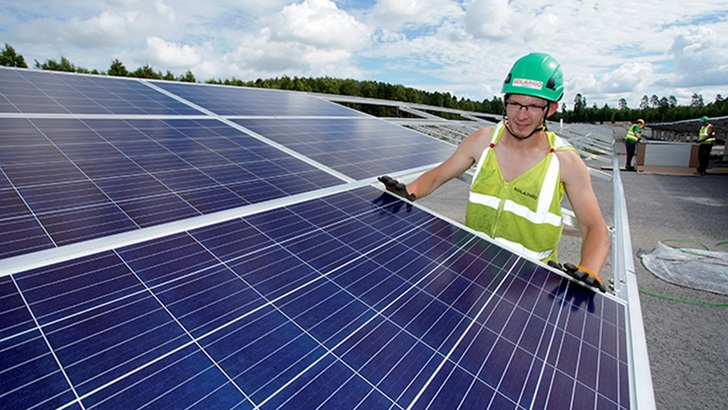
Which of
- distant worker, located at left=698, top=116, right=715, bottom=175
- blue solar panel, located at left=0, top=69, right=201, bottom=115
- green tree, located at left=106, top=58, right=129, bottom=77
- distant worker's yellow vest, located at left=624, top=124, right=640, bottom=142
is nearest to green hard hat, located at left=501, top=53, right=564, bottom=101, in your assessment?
blue solar panel, located at left=0, top=69, right=201, bottom=115

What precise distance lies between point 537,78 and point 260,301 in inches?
116

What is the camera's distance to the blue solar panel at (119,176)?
8.97 feet

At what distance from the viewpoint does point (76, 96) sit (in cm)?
663

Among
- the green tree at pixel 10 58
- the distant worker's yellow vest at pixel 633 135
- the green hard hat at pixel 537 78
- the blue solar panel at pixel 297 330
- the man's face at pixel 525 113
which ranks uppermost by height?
the green tree at pixel 10 58

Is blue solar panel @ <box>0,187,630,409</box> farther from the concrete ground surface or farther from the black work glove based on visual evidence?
the concrete ground surface

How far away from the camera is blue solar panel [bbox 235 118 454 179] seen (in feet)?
18.4

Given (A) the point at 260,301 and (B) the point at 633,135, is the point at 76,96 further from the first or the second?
(B) the point at 633,135

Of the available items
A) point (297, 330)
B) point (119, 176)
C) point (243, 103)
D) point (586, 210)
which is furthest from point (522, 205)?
point (243, 103)

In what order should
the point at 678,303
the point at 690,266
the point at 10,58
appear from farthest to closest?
the point at 10,58, the point at 690,266, the point at 678,303

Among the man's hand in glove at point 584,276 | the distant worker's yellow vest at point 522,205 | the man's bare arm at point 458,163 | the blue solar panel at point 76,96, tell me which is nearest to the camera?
the man's hand in glove at point 584,276

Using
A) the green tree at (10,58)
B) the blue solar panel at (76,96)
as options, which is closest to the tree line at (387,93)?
the green tree at (10,58)

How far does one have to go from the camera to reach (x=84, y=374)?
61.6 inches

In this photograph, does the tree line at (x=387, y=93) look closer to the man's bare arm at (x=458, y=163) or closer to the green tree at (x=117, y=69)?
the green tree at (x=117, y=69)

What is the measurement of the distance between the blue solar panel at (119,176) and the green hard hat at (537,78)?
2241 millimetres
